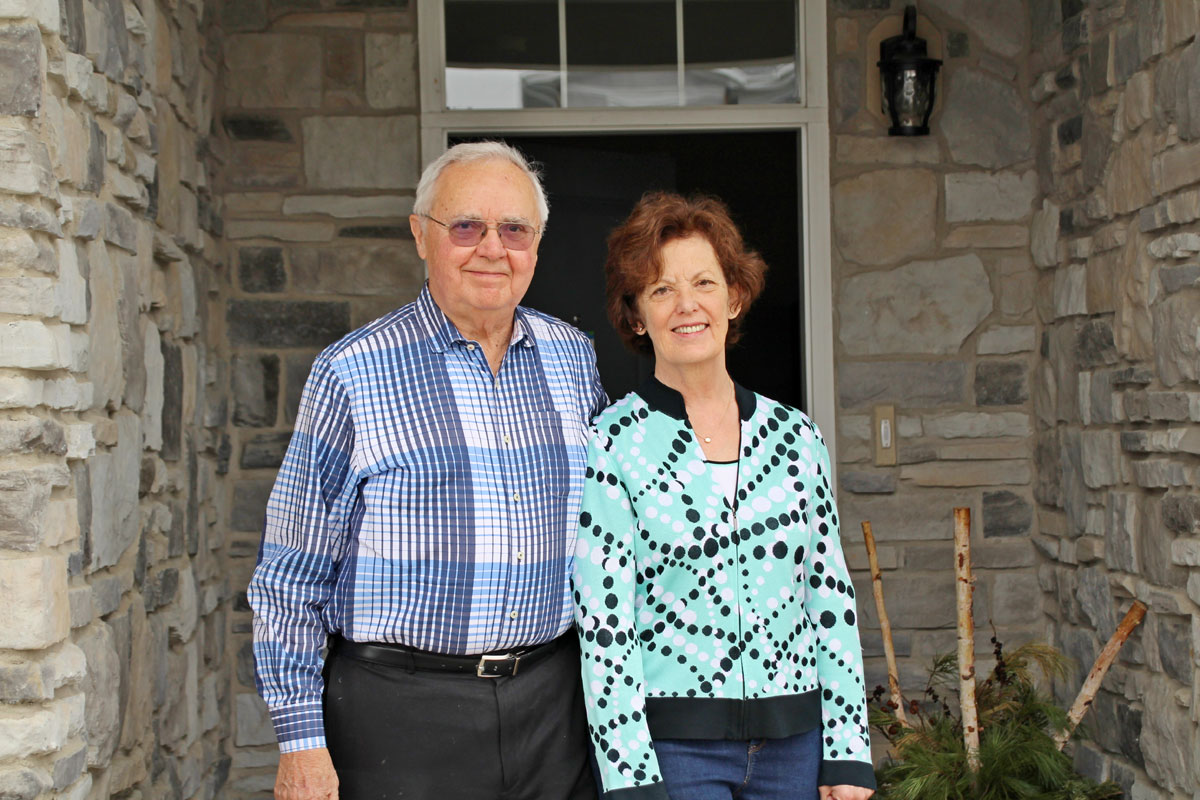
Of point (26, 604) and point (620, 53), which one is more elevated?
point (620, 53)

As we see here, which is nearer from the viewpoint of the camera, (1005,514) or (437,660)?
(437,660)

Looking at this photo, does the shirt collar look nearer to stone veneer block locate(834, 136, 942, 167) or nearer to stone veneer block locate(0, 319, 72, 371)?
stone veneer block locate(0, 319, 72, 371)

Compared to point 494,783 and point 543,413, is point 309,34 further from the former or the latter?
point 494,783

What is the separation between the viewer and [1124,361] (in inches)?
125

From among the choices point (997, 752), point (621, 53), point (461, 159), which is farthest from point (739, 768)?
point (621, 53)

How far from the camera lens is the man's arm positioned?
6.44 feet

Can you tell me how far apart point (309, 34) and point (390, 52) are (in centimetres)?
25

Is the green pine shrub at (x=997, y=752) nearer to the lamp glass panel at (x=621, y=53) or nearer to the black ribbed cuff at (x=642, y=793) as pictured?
the black ribbed cuff at (x=642, y=793)

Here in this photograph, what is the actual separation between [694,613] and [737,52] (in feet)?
7.81

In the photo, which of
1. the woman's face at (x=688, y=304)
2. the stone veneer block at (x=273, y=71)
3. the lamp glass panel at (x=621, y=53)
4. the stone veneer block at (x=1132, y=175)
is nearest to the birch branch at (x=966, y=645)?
the stone veneer block at (x=1132, y=175)

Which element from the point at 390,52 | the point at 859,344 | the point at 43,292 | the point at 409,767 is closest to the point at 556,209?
the point at 390,52

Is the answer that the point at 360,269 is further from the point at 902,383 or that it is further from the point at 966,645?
the point at 966,645

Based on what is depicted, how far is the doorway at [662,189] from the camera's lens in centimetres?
378

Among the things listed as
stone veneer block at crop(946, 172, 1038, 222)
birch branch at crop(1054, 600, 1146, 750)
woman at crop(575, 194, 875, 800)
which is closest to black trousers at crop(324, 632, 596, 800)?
woman at crop(575, 194, 875, 800)
